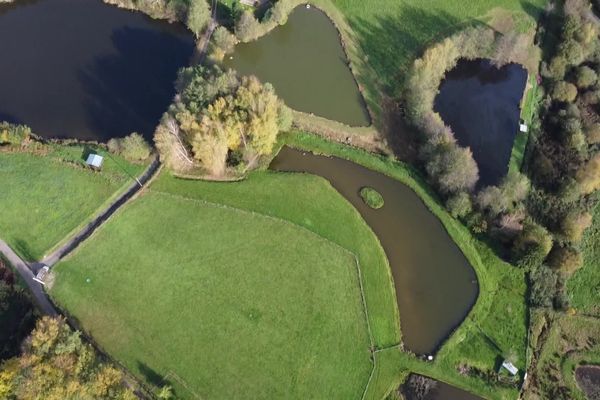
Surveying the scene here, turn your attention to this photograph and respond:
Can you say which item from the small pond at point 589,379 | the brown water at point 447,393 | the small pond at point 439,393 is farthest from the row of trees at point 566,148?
the small pond at point 439,393

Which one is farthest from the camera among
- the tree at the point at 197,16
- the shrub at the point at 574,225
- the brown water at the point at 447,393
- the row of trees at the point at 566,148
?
the tree at the point at 197,16

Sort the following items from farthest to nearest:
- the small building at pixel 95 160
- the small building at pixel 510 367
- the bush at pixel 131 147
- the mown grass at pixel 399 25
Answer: the mown grass at pixel 399 25 → the bush at pixel 131 147 → the small building at pixel 95 160 → the small building at pixel 510 367

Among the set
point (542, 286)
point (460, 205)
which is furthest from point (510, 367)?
point (460, 205)

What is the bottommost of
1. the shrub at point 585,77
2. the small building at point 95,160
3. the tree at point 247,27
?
the small building at point 95,160

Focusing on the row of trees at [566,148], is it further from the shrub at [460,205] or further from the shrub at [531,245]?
the shrub at [460,205]

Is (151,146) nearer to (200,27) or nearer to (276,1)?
(200,27)

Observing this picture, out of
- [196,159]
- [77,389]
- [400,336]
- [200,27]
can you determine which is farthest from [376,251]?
[200,27]
